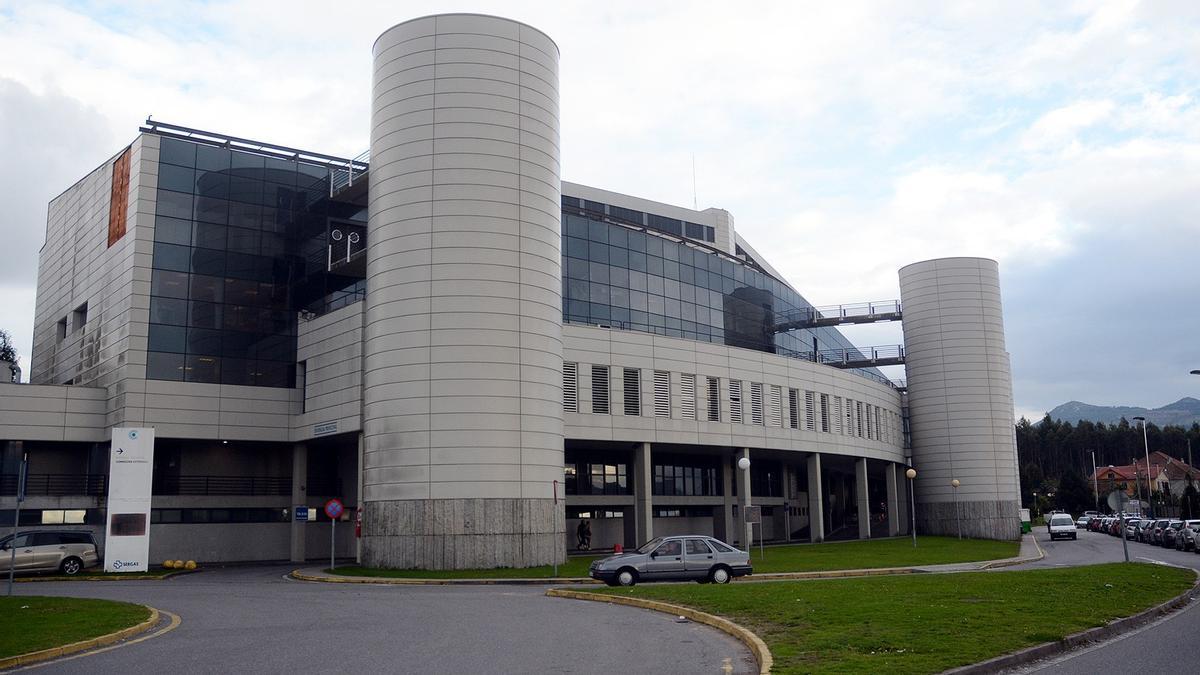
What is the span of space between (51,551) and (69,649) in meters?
22.5

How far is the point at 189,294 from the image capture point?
4619 cm

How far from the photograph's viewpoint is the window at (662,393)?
51.8m

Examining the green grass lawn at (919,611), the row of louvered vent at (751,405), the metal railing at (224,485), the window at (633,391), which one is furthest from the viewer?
the window at (633,391)

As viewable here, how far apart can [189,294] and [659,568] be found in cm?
2799

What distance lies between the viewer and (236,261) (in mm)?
47594

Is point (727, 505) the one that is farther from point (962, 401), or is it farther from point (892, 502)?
point (962, 401)

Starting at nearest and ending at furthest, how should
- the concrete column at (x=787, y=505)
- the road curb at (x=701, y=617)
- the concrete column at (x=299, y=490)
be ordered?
the road curb at (x=701, y=617), the concrete column at (x=299, y=490), the concrete column at (x=787, y=505)

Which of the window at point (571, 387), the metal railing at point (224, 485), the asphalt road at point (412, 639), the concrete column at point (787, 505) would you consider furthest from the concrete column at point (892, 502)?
the asphalt road at point (412, 639)

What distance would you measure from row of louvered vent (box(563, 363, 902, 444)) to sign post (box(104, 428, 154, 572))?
18.0 meters

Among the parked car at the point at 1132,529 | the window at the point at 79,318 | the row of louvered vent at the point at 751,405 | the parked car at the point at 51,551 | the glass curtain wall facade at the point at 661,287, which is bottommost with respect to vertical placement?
the parked car at the point at 1132,529

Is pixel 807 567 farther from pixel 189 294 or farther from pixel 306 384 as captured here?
pixel 189 294

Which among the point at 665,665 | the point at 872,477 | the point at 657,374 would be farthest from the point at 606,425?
the point at 872,477

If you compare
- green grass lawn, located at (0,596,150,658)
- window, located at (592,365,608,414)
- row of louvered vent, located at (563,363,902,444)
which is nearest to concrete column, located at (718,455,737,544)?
row of louvered vent, located at (563,363,902,444)

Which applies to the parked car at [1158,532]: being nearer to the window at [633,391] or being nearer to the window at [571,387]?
the window at [633,391]
